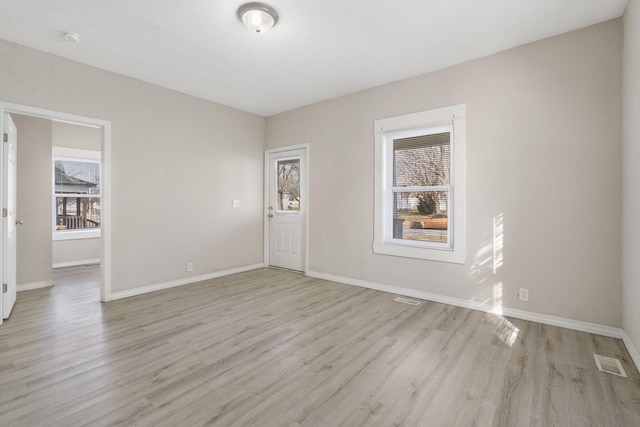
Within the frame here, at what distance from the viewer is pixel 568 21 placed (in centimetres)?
271

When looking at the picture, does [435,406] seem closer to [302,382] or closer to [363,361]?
[363,361]

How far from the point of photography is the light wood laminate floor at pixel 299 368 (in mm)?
1709

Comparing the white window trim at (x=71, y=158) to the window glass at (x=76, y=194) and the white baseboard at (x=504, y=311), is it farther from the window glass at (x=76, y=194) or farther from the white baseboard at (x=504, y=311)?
the white baseboard at (x=504, y=311)

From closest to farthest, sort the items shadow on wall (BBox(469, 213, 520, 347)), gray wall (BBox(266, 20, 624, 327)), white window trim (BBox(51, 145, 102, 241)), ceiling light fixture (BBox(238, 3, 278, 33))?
ceiling light fixture (BBox(238, 3, 278, 33)) < gray wall (BBox(266, 20, 624, 327)) < shadow on wall (BBox(469, 213, 520, 347)) < white window trim (BBox(51, 145, 102, 241))

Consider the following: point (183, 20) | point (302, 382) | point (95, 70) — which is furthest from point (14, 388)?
point (95, 70)

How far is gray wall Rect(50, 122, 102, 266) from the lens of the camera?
17.9 ft

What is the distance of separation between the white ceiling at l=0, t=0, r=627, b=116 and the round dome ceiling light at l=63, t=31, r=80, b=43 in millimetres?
44

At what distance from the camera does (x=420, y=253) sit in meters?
3.80

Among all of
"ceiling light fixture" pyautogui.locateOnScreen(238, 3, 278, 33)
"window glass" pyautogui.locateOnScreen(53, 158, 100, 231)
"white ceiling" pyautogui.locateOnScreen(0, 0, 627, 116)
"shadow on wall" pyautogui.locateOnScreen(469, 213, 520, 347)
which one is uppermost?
"white ceiling" pyautogui.locateOnScreen(0, 0, 627, 116)

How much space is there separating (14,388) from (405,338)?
9.14 ft

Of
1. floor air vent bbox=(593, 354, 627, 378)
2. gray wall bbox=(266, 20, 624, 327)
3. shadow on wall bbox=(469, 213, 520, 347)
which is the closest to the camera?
floor air vent bbox=(593, 354, 627, 378)

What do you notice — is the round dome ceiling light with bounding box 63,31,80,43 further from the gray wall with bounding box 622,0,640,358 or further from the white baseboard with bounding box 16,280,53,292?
the gray wall with bounding box 622,0,640,358

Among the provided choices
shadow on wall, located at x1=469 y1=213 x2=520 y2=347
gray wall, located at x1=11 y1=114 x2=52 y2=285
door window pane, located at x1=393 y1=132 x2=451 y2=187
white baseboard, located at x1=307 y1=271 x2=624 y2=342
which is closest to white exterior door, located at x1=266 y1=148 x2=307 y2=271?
white baseboard, located at x1=307 y1=271 x2=624 y2=342

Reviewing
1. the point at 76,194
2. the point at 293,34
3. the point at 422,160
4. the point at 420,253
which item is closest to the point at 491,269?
the point at 420,253
